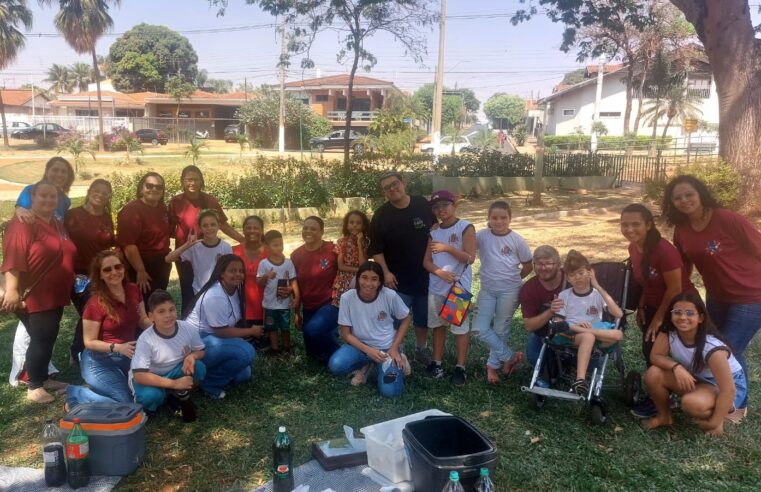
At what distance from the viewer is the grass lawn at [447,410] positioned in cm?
334

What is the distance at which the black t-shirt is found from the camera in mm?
4641

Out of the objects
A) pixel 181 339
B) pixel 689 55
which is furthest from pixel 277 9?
pixel 689 55

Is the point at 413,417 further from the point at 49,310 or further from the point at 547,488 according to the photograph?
the point at 49,310

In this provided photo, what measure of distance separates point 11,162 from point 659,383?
1199 inches

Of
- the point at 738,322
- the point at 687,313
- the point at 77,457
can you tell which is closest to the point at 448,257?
the point at 687,313

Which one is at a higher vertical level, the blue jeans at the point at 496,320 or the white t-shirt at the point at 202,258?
the white t-shirt at the point at 202,258

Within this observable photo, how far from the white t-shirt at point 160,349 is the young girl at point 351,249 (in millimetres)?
1419

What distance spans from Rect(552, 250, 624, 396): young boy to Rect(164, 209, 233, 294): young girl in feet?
8.82

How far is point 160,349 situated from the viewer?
3818 millimetres

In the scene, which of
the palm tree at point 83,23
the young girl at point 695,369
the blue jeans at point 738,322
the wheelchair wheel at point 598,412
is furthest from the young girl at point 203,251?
the palm tree at point 83,23

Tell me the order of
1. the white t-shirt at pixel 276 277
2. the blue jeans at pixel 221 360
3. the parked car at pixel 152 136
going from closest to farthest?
the blue jeans at pixel 221 360
the white t-shirt at pixel 276 277
the parked car at pixel 152 136

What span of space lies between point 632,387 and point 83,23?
37803mm

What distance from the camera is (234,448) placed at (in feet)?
12.0

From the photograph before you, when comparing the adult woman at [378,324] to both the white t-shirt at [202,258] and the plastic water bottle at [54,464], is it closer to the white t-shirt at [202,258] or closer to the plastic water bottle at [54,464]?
the white t-shirt at [202,258]
